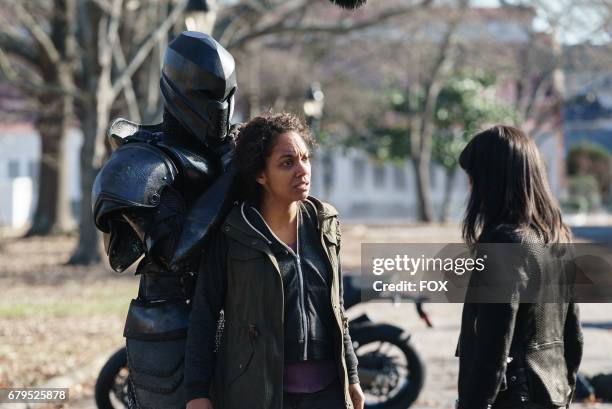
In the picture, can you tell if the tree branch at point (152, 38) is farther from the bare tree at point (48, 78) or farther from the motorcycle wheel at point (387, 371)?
the motorcycle wheel at point (387, 371)

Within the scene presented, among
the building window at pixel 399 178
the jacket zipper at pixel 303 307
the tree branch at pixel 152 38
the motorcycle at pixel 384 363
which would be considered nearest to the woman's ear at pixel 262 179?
the jacket zipper at pixel 303 307

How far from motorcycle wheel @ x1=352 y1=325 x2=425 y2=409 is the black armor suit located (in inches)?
127

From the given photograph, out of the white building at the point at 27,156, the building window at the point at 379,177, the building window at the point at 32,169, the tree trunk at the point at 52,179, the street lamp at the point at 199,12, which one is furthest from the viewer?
the building window at the point at 32,169

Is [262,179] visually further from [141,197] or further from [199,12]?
[199,12]

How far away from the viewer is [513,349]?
136 inches

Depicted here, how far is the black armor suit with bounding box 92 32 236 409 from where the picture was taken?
331 cm

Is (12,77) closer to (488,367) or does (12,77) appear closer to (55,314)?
(55,314)

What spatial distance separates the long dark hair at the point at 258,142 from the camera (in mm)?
3275

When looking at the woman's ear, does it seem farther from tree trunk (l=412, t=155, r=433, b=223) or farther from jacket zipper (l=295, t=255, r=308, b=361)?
tree trunk (l=412, t=155, r=433, b=223)

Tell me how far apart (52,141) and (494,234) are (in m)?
25.1

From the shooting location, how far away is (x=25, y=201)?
40.5m

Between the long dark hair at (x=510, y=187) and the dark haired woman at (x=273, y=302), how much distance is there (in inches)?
24.0

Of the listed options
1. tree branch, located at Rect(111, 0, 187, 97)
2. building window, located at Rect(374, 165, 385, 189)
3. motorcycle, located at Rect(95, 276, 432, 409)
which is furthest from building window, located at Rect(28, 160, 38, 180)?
motorcycle, located at Rect(95, 276, 432, 409)

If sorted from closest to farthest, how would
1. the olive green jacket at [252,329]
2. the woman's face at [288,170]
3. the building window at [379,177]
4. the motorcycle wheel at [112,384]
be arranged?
1. the olive green jacket at [252,329]
2. the woman's face at [288,170]
3. the motorcycle wheel at [112,384]
4. the building window at [379,177]
